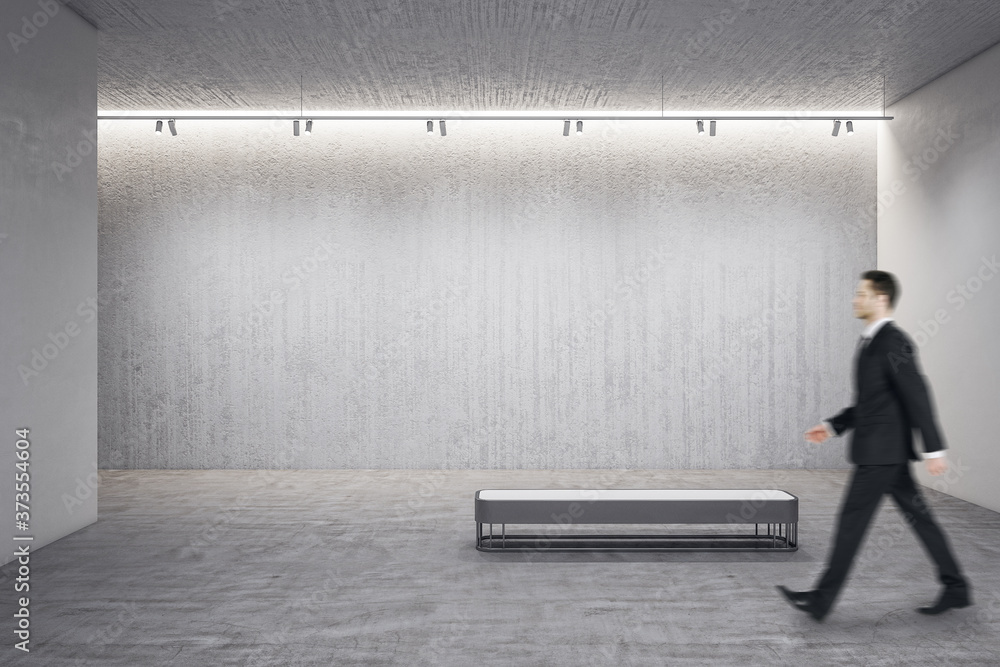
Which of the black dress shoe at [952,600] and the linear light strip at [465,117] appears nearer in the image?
the black dress shoe at [952,600]

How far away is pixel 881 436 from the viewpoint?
161 inches

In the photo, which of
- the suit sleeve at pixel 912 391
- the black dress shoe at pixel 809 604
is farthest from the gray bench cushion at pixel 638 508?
the suit sleeve at pixel 912 391

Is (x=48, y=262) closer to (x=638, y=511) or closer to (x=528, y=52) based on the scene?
(x=528, y=52)

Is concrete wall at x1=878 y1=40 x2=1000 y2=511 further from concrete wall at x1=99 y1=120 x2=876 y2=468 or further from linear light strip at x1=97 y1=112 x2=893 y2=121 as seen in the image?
concrete wall at x1=99 y1=120 x2=876 y2=468

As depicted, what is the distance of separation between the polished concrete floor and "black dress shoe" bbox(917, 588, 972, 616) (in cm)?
5

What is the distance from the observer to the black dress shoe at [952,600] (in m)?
4.30

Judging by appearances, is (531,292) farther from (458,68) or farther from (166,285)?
(166,285)

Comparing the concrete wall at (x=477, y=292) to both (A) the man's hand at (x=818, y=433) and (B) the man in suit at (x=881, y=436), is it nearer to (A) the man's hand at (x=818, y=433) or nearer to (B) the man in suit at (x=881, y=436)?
(A) the man's hand at (x=818, y=433)

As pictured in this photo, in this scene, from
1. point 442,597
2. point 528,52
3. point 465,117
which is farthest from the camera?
point 465,117

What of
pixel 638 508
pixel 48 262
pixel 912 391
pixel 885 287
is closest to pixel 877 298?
pixel 885 287

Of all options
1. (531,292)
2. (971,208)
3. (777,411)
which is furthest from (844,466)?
(531,292)

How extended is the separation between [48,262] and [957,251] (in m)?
8.32

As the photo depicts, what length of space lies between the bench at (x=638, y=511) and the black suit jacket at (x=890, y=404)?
158 centimetres

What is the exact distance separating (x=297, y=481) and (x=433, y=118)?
15.1 ft
